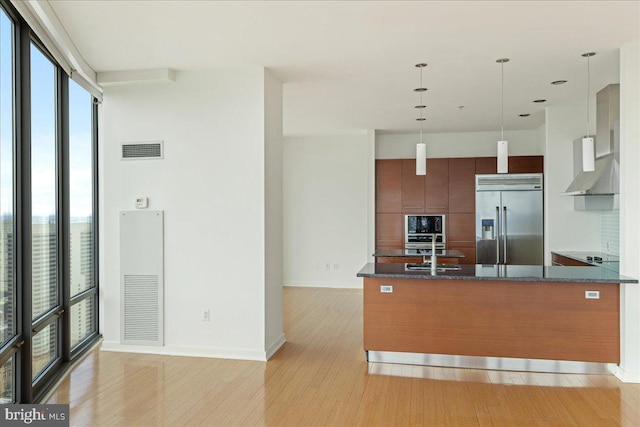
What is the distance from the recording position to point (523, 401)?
3611 mm

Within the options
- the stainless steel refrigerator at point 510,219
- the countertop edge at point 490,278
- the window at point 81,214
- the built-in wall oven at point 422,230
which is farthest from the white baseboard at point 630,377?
the window at point 81,214

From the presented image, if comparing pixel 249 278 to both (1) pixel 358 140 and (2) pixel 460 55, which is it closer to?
(2) pixel 460 55

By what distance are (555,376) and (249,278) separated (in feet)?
9.55

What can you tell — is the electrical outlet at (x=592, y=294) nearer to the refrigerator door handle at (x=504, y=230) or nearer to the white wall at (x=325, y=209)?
the refrigerator door handle at (x=504, y=230)

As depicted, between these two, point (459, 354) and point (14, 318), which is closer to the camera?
point (14, 318)

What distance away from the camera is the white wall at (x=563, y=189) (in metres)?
6.33

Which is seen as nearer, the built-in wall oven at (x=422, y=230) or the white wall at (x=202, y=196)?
the white wall at (x=202, y=196)

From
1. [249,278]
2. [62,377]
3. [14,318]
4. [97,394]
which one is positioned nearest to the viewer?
[14,318]

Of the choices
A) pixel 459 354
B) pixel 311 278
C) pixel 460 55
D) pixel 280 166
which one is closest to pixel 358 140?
pixel 311 278

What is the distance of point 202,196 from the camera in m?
4.82

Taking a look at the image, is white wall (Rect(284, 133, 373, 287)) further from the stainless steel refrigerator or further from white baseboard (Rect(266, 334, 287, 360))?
white baseboard (Rect(266, 334, 287, 360))

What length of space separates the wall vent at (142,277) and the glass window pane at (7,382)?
1540mm

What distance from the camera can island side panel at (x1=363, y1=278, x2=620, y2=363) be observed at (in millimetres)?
4160

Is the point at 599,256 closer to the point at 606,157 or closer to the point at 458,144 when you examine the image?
the point at 606,157
